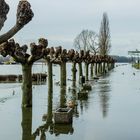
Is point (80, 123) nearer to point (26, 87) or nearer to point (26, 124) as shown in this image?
point (26, 124)

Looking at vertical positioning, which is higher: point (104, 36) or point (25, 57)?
point (104, 36)

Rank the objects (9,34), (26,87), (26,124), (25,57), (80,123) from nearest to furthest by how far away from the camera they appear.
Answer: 1. (9,34)
2. (80,123)
3. (26,124)
4. (26,87)
5. (25,57)

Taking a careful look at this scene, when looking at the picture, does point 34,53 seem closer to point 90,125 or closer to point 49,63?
point 90,125

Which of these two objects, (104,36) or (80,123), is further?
(104,36)

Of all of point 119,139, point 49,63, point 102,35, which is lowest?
point 119,139

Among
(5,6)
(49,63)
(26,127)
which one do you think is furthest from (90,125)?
(49,63)

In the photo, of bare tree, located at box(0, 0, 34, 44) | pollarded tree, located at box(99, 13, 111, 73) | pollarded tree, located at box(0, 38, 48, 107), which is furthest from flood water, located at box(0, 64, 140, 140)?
pollarded tree, located at box(99, 13, 111, 73)

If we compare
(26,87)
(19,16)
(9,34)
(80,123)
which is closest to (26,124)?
(80,123)

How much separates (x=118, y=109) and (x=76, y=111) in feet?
8.84

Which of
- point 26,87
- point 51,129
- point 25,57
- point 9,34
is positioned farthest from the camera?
point 25,57

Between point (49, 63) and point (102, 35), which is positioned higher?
point (102, 35)

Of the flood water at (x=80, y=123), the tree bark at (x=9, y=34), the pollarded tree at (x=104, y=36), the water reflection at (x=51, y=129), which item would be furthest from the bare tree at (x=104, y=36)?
the tree bark at (x=9, y=34)

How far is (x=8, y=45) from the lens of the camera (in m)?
31.0

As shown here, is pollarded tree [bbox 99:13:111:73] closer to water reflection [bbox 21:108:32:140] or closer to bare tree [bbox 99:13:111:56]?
bare tree [bbox 99:13:111:56]
